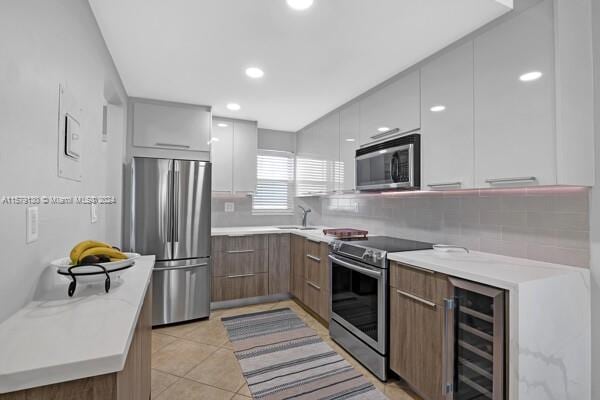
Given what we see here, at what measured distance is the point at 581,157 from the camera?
1483mm

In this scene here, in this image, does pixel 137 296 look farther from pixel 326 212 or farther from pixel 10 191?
pixel 326 212

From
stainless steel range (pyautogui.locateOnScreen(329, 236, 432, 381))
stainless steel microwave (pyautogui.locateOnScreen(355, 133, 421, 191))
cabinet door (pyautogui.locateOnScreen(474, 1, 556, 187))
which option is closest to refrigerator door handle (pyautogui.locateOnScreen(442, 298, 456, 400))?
stainless steel range (pyautogui.locateOnScreen(329, 236, 432, 381))

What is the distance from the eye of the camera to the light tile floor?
77.9 inches

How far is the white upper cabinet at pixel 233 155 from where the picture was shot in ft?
12.3

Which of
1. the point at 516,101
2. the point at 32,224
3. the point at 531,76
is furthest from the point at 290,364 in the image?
the point at 531,76

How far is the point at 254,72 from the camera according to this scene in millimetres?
2504

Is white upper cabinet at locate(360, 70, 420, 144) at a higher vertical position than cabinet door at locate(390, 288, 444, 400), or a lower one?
higher

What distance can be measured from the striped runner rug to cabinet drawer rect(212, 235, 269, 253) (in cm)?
78

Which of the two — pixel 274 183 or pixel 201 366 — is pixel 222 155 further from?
pixel 201 366

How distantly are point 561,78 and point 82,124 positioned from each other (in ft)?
8.15

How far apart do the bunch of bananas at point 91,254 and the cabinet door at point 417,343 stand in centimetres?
167

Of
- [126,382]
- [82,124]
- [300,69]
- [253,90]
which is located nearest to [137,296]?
[126,382]

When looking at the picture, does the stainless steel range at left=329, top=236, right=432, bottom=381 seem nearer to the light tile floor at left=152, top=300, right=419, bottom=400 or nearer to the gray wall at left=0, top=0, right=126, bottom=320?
the light tile floor at left=152, top=300, right=419, bottom=400

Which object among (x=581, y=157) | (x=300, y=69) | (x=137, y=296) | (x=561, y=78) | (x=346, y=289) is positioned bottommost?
(x=346, y=289)
